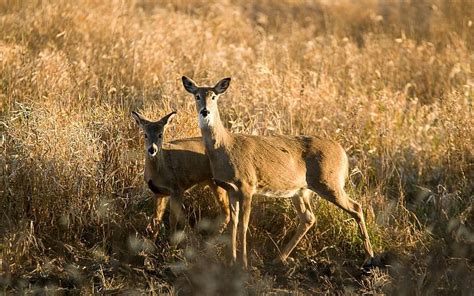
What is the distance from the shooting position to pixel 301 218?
10.8 meters

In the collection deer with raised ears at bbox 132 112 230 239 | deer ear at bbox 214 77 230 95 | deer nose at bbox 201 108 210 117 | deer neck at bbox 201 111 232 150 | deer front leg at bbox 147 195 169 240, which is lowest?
deer front leg at bbox 147 195 169 240

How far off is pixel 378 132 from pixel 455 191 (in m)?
1.55

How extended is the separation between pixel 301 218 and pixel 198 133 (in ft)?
5.70

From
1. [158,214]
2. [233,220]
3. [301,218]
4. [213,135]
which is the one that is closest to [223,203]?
[233,220]

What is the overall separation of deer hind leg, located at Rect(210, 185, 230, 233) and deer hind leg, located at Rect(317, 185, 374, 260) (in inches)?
41.1

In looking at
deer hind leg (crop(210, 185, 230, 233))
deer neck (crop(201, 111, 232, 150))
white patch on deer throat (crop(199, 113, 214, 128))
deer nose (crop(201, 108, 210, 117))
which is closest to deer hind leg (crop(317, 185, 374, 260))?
deer hind leg (crop(210, 185, 230, 233))

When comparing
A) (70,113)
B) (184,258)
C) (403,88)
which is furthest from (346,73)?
(184,258)

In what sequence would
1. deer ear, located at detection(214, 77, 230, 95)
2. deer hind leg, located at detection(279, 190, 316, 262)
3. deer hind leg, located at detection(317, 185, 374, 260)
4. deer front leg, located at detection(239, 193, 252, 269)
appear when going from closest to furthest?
deer front leg, located at detection(239, 193, 252, 269) < deer ear, located at detection(214, 77, 230, 95) < deer hind leg, located at detection(317, 185, 374, 260) < deer hind leg, located at detection(279, 190, 316, 262)

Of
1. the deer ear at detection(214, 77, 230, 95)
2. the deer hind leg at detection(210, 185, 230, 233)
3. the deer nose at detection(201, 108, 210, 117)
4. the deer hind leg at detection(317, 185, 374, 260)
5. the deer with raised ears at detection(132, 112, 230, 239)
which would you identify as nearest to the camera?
the deer nose at detection(201, 108, 210, 117)

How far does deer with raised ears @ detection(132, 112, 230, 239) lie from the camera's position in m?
10.3

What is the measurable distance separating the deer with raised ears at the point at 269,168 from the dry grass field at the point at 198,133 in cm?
34

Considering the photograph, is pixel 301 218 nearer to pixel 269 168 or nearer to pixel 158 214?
pixel 269 168

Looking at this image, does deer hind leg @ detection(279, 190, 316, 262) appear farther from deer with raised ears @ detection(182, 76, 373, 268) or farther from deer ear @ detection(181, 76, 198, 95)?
deer ear @ detection(181, 76, 198, 95)

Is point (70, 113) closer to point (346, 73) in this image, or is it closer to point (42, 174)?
point (42, 174)
